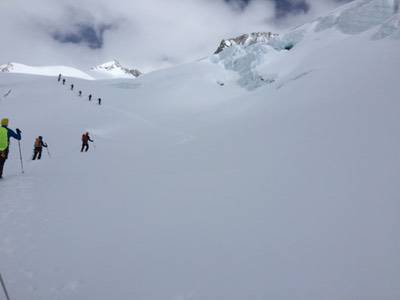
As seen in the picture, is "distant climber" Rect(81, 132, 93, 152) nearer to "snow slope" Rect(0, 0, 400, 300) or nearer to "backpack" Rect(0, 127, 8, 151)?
"snow slope" Rect(0, 0, 400, 300)

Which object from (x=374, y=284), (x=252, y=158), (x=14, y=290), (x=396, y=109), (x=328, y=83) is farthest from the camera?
(x=328, y=83)

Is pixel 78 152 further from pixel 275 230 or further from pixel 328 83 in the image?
pixel 328 83

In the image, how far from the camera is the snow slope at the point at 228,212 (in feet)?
12.4

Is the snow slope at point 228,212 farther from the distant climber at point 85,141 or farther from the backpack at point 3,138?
the backpack at point 3,138

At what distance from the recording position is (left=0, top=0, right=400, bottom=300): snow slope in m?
3.78

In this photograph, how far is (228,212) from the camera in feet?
19.8

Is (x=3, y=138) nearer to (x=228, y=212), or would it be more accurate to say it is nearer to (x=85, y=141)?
(x=85, y=141)

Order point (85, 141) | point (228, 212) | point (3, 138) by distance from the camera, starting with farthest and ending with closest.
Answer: point (85, 141)
point (3, 138)
point (228, 212)

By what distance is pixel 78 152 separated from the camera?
17.0m

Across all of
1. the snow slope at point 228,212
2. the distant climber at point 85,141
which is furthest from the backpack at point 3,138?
the distant climber at point 85,141

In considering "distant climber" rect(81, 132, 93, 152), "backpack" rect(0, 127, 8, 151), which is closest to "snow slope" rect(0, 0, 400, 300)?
Answer: "distant climber" rect(81, 132, 93, 152)

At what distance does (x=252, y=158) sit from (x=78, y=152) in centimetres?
1056

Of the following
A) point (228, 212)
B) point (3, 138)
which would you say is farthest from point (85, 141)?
point (228, 212)

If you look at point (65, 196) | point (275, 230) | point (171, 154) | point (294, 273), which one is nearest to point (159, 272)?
point (294, 273)
